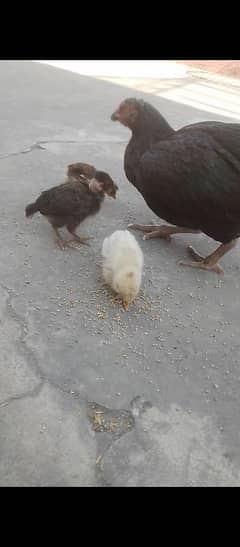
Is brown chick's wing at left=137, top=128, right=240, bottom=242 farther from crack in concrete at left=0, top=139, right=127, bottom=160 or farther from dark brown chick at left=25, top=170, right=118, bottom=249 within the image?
crack in concrete at left=0, top=139, right=127, bottom=160

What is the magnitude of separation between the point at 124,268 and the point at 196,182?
2.28 ft

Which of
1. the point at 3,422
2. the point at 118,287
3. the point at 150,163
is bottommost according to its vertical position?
the point at 3,422

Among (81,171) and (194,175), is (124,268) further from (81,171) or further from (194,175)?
(81,171)

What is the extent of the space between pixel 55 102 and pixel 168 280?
376 cm

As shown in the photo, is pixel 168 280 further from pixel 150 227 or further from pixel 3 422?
pixel 3 422

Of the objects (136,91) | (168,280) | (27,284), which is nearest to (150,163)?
(168,280)

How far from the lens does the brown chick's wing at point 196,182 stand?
2.88 meters

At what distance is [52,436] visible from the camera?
2.08 meters

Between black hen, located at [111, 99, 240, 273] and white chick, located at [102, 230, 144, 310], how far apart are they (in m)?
0.42

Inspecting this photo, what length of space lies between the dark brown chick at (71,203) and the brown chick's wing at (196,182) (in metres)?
0.35

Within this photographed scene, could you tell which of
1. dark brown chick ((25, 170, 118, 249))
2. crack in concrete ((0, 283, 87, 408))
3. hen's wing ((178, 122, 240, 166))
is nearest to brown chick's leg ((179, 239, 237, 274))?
hen's wing ((178, 122, 240, 166))

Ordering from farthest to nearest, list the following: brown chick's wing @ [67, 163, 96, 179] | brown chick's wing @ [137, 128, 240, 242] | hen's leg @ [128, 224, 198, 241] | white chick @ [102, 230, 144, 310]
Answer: brown chick's wing @ [67, 163, 96, 179] → hen's leg @ [128, 224, 198, 241] → brown chick's wing @ [137, 128, 240, 242] → white chick @ [102, 230, 144, 310]

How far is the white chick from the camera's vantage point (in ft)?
8.91

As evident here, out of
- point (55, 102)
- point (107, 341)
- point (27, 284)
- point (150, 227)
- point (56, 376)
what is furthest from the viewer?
point (55, 102)
